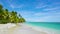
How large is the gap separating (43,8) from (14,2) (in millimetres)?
841

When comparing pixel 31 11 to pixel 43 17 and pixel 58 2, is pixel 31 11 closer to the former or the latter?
pixel 43 17

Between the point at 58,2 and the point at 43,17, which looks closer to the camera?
the point at 58,2

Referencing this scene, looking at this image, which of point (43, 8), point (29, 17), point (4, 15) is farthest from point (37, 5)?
point (4, 15)

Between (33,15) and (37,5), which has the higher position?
(37,5)

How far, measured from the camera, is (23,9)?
4145mm

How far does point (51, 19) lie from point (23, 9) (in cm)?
88

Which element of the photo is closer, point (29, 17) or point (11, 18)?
point (29, 17)

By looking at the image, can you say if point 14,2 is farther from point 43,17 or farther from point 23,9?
point 43,17

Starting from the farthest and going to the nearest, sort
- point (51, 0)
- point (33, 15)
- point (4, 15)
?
point (4, 15) → point (33, 15) → point (51, 0)

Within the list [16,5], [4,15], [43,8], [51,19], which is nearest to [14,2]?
[16,5]

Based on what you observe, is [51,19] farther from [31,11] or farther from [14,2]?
[14,2]

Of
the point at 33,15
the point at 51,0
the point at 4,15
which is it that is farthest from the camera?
the point at 4,15

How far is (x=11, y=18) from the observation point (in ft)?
26.9

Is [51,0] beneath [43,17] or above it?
above
